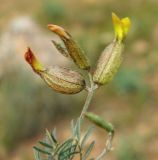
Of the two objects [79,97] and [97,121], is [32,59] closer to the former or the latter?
[97,121]

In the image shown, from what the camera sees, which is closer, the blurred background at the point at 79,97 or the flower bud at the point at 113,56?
the flower bud at the point at 113,56

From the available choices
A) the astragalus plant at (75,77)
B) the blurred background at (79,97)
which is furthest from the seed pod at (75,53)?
the blurred background at (79,97)

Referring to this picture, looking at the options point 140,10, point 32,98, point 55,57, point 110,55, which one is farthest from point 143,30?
point 110,55

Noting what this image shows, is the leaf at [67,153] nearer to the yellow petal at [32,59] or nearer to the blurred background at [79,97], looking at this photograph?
the yellow petal at [32,59]

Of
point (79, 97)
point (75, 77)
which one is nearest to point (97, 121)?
point (75, 77)

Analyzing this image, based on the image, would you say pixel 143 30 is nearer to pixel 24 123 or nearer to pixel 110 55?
pixel 24 123

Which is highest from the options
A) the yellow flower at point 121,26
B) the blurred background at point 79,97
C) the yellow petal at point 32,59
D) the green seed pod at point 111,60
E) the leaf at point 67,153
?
the blurred background at point 79,97
